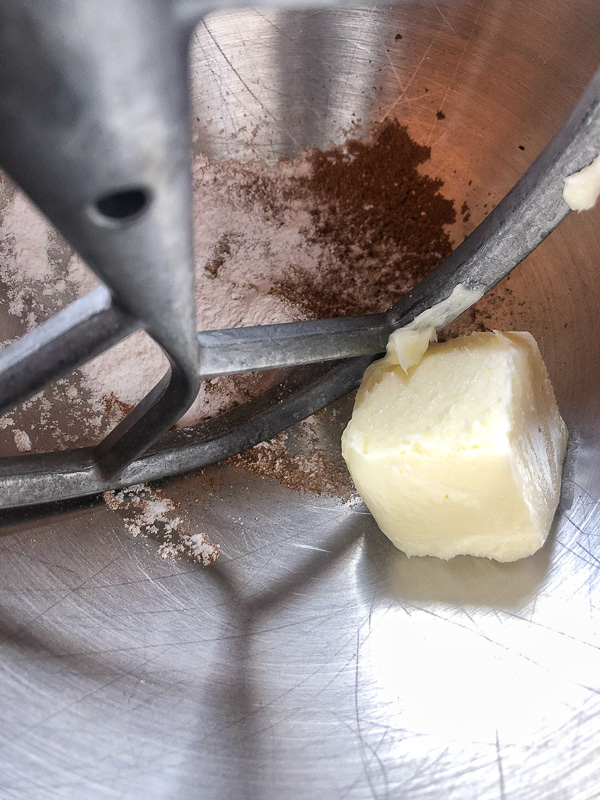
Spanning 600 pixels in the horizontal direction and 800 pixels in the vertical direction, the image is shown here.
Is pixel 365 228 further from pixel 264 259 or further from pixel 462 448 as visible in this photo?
pixel 462 448

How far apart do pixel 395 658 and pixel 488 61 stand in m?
0.72

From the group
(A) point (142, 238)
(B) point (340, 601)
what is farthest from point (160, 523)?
(A) point (142, 238)

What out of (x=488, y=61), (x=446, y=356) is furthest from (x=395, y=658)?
(x=488, y=61)

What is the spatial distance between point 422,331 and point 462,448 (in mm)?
152

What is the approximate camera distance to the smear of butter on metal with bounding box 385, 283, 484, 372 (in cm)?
66

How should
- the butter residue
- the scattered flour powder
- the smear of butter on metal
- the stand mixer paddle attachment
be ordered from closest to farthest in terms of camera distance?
the stand mixer paddle attachment, the butter residue, the smear of butter on metal, the scattered flour powder

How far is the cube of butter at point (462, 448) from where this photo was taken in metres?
0.58

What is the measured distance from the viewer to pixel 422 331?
26.5 inches

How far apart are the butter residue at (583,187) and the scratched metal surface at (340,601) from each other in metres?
0.29

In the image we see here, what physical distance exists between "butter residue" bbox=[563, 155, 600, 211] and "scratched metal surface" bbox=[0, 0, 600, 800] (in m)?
0.29

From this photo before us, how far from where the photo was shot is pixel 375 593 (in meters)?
0.71

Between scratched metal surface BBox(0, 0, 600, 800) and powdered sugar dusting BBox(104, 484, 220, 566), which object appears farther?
powdered sugar dusting BBox(104, 484, 220, 566)

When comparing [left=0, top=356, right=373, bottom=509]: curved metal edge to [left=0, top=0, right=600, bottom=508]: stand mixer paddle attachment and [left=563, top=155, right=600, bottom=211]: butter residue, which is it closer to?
[left=0, top=0, right=600, bottom=508]: stand mixer paddle attachment

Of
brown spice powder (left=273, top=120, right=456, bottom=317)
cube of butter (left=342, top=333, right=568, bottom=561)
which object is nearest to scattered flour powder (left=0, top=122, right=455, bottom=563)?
brown spice powder (left=273, top=120, right=456, bottom=317)
